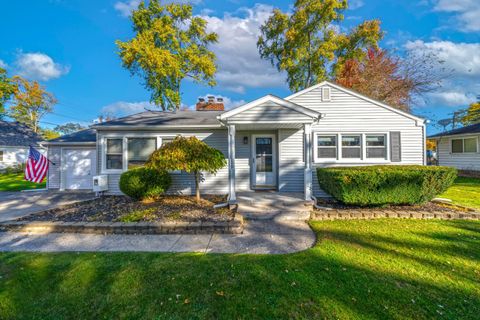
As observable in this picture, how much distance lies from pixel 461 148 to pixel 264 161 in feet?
50.5

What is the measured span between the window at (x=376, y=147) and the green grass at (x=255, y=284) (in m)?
4.60

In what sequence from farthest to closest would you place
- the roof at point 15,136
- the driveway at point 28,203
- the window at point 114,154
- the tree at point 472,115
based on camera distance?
the tree at point 472,115
the roof at point 15,136
the window at point 114,154
the driveway at point 28,203

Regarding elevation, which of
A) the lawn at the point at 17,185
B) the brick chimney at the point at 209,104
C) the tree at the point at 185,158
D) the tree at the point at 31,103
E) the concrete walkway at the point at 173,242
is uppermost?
the tree at the point at 31,103

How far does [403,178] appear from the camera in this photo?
5.99 meters

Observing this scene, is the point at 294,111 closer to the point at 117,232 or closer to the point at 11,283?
the point at 117,232

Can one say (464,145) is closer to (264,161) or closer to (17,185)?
(264,161)

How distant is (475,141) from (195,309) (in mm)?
19585

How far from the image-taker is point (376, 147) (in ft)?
27.7

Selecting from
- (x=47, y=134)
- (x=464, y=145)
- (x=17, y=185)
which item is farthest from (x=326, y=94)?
(x=47, y=134)

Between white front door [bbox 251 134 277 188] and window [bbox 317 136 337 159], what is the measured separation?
184 cm

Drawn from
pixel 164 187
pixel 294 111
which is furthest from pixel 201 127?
pixel 294 111

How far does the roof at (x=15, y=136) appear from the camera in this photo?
68.4ft

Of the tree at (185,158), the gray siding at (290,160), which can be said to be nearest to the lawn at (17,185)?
the tree at (185,158)

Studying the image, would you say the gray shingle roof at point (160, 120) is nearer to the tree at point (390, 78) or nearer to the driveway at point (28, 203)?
the driveway at point (28, 203)
